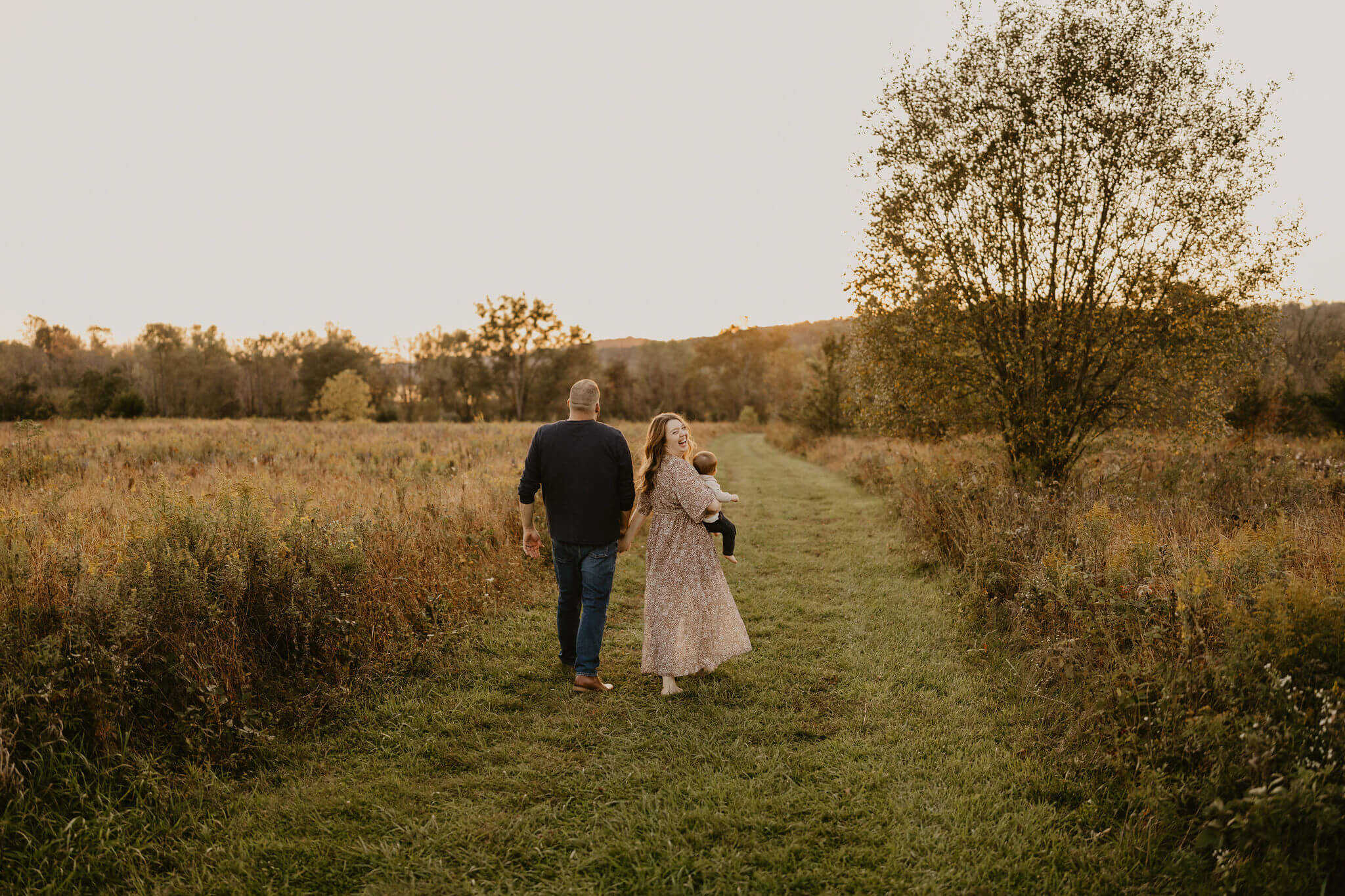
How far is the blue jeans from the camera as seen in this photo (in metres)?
5.44

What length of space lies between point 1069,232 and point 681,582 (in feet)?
34.8

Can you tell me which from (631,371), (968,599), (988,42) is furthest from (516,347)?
(968,599)

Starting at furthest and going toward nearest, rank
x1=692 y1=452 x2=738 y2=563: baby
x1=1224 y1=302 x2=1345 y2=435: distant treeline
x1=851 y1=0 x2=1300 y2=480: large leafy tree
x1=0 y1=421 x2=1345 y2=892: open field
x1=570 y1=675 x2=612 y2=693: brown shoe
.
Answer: x1=1224 y1=302 x2=1345 y2=435: distant treeline → x1=851 y1=0 x2=1300 y2=480: large leafy tree → x1=692 y1=452 x2=738 y2=563: baby → x1=570 y1=675 x2=612 y2=693: brown shoe → x1=0 y1=421 x2=1345 y2=892: open field

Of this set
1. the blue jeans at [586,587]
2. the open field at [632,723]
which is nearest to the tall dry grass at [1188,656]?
the open field at [632,723]

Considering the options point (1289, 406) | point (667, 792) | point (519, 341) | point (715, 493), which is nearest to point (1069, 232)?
point (715, 493)

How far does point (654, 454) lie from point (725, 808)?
2.82 m

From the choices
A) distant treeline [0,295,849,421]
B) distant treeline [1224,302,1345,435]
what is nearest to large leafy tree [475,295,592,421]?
distant treeline [0,295,849,421]

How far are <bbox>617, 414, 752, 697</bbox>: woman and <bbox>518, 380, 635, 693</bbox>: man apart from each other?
0.78 ft

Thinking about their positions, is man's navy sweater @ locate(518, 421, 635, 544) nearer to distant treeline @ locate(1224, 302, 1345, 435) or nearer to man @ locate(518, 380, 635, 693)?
man @ locate(518, 380, 635, 693)

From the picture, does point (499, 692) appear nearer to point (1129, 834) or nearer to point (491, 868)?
point (491, 868)

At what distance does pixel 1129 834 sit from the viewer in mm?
3393

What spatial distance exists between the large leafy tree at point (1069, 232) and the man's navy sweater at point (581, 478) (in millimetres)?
8469

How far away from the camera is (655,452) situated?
5.65 metres

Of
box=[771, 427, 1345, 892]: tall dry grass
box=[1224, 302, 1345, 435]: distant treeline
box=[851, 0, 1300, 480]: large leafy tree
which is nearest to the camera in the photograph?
box=[771, 427, 1345, 892]: tall dry grass
